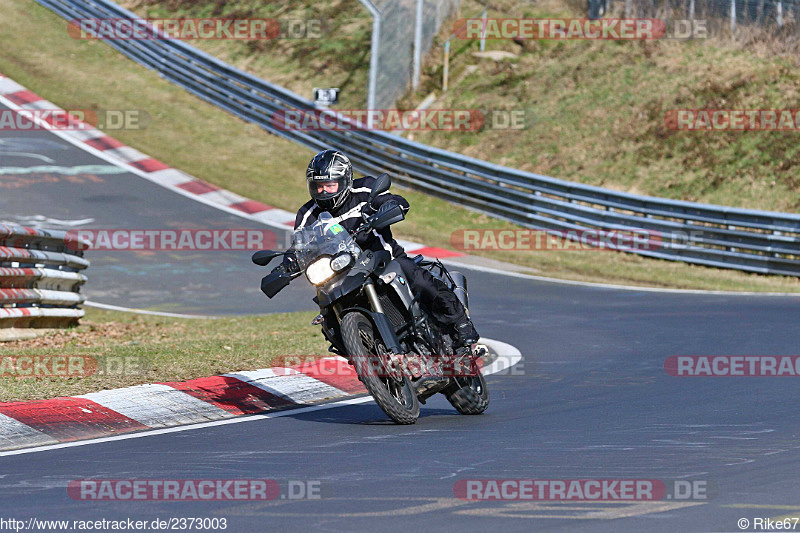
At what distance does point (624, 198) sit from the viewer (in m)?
21.9

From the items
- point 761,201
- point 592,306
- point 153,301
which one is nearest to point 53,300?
point 153,301

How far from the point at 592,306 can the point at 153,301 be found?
635 cm

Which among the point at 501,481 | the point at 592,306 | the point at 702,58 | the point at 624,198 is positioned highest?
the point at 702,58

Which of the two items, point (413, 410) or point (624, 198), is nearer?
point (413, 410)

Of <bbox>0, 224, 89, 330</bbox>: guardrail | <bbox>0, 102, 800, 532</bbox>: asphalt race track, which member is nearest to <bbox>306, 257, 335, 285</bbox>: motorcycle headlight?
<bbox>0, 102, 800, 532</bbox>: asphalt race track

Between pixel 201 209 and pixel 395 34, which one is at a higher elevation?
pixel 395 34

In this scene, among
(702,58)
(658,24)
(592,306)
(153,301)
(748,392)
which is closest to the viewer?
(748,392)

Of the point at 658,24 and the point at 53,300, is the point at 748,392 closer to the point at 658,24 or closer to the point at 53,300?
the point at 53,300

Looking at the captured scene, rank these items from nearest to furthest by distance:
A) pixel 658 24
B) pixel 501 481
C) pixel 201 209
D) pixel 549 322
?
1. pixel 501 481
2. pixel 549 322
3. pixel 201 209
4. pixel 658 24
